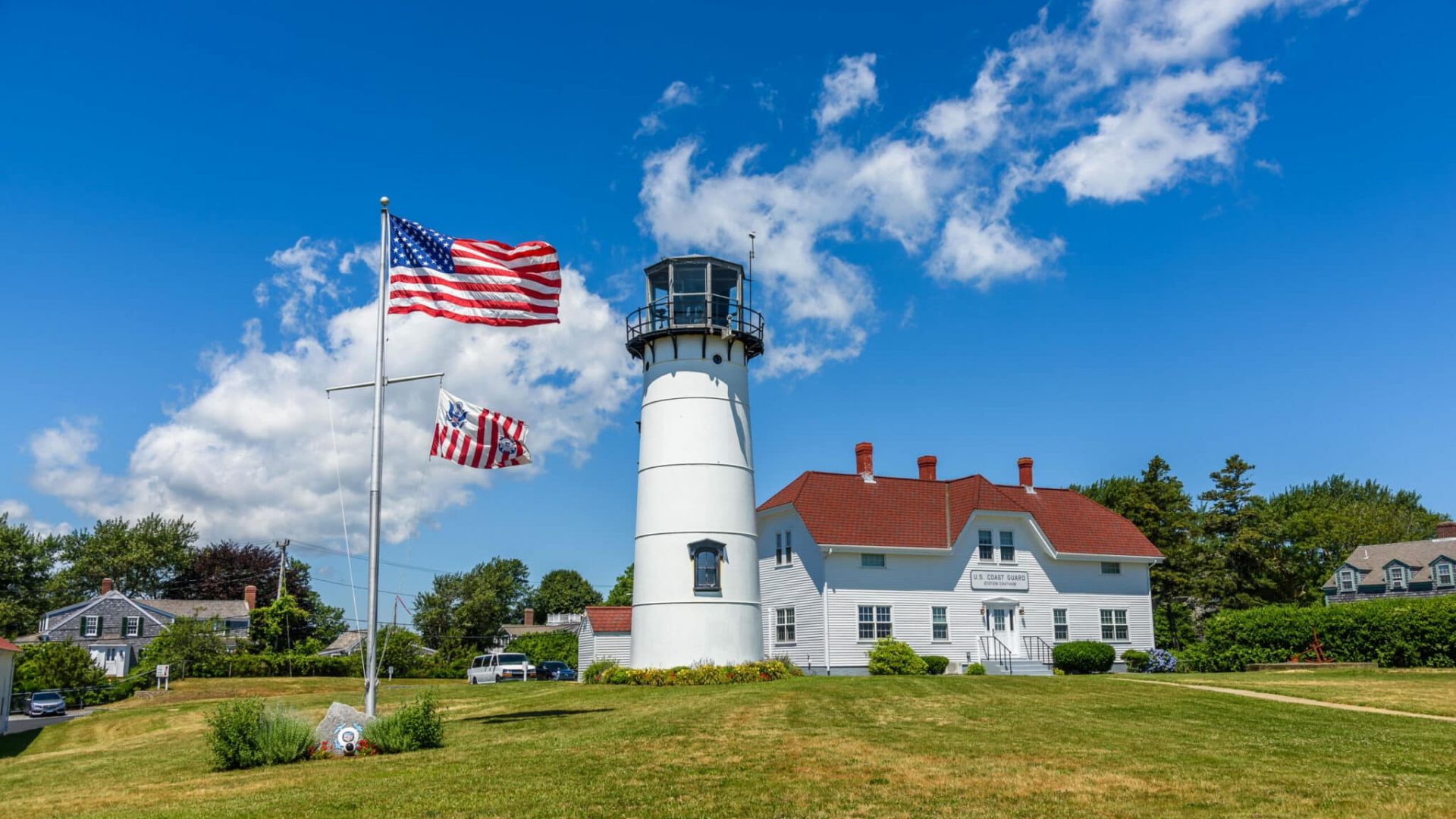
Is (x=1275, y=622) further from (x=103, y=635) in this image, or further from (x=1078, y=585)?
(x=103, y=635)

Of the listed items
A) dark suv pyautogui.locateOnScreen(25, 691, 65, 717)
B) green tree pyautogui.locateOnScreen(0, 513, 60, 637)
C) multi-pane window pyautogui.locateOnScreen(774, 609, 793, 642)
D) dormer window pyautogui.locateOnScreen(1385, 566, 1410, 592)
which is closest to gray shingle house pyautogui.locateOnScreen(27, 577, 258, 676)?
green tree pyautogui.locateOnScreen(0, 513, 60, 637)

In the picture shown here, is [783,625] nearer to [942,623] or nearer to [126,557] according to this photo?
[942,623]

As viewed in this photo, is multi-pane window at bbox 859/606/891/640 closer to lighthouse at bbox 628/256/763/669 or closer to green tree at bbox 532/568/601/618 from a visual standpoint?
lighthouse at bbox 628/256/763/669

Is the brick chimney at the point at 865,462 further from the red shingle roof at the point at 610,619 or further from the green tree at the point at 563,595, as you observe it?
the green tree at the point at 563,595

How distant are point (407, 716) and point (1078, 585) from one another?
28.7 metres

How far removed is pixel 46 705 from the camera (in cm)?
3991

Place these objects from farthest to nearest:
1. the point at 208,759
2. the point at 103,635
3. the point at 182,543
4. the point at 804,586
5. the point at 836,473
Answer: the point at 182,543 < the point at 103,635 < the point at 836,473 < the point at 804,586 < the point at 208,759

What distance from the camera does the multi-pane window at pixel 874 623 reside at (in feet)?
113

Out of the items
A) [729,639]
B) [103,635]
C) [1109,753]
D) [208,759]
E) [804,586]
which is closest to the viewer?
[1109,753]

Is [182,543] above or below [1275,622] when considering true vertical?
above

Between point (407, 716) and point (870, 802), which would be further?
point (407, 716)

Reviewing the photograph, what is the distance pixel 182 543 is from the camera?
79500 millimetres

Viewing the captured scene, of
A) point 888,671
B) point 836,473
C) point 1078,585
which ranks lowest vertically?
point 888,671

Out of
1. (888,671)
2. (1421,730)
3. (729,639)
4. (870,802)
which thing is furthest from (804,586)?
(870,802)
